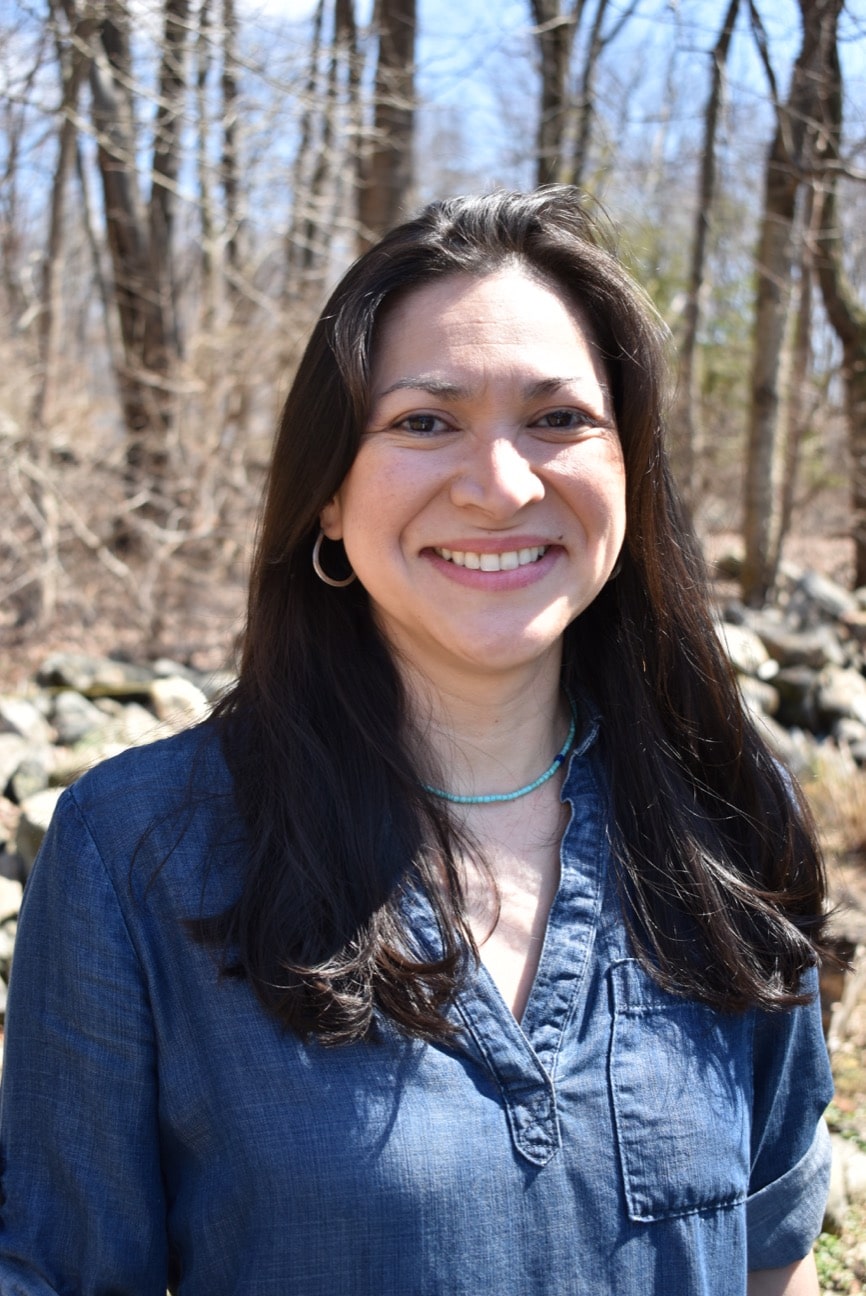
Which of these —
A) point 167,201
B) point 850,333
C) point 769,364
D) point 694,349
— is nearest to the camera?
point 769,364

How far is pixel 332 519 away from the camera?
5.84 feet

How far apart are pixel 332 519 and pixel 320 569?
81 mm

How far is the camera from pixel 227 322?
9805mm

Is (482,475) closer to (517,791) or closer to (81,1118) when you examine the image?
Answer: (517,791)

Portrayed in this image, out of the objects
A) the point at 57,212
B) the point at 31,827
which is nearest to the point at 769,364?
the point at 57,212

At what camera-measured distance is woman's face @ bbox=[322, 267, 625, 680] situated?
5.40ft

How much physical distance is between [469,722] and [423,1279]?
727 millimetres

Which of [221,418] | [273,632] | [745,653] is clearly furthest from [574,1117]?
[221,418]

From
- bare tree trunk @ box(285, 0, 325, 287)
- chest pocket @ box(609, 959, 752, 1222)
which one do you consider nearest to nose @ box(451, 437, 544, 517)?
chest pocket @ box(609, 959, 752, 1222)

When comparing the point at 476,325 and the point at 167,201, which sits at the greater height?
the point at 167,201

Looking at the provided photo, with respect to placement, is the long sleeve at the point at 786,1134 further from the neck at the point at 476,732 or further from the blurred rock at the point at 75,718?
the blurred rock at the point at 75,718

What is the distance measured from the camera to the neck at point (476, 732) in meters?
1.80

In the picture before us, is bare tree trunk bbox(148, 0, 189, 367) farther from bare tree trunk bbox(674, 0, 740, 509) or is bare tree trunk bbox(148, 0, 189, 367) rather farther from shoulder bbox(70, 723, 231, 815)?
shoulder bbox(70, 723, 231, 815)

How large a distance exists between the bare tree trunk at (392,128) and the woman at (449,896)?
7607 millimetres
